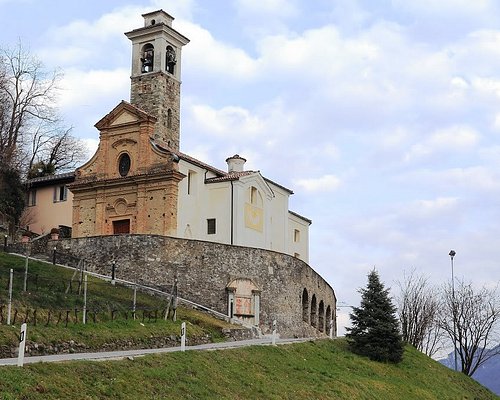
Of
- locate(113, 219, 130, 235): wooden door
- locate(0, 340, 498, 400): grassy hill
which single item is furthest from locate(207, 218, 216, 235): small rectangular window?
locate(0, 340, 498, 400): grassy hill

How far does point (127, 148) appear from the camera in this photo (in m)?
52.2

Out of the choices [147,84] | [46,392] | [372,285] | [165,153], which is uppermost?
[147,84]

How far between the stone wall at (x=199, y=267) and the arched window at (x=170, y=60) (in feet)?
59.9

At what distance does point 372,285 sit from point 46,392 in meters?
27.6

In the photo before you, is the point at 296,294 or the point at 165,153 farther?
the point at 165,153

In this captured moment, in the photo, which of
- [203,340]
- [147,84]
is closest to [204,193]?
[147,84]

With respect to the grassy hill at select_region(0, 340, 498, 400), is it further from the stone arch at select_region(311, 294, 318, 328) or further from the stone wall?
the stone arch at select_region(311, 294, 318, 328)

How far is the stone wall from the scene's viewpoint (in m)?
41.3

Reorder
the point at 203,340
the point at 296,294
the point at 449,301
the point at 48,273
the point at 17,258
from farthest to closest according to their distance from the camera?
1. the point at 449,301
2. the point at 296,294
3. the point at 17,258
4. the point at 48,273
5. the point at 203,340

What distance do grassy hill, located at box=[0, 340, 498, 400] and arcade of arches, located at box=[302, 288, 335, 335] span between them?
557cm

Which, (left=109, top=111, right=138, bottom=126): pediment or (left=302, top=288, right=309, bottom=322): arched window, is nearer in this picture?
(left=302, top=288, right=309, bottom=322): arched window

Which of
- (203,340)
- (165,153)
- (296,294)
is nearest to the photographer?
(203,340)

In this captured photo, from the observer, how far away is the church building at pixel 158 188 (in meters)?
49.9

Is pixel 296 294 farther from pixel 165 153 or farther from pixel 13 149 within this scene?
pixel 13 149
